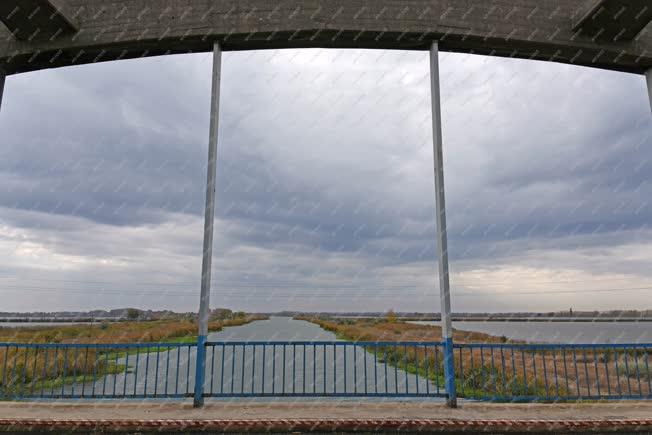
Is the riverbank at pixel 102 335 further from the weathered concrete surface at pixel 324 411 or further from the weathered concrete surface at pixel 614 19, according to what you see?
the weathered concrete surface at pixel 614 19

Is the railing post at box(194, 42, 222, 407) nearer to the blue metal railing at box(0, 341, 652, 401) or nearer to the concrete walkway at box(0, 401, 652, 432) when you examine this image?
the blue metal railing at box(0, 341, 652, 401)

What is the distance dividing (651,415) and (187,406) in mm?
4557

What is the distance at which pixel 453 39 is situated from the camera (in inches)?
213

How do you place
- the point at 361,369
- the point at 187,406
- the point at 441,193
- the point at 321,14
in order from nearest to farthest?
1. the point at 187,406
2. the point at 441,193
3. the point at 321,14
4. the point at 361,369

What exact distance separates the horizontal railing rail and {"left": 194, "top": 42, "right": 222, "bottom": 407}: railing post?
0.41 ft

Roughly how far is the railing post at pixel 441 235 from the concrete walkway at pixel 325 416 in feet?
1.17

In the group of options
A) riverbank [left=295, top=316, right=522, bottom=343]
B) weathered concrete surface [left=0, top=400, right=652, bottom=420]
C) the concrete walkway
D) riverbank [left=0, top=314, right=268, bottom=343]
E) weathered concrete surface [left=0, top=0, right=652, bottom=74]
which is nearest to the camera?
the concrete walkway

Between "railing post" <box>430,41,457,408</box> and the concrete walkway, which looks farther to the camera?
"railing post" <box>430,41,457,408</box>

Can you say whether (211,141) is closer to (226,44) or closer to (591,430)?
(226,44)

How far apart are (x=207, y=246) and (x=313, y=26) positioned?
2895mm

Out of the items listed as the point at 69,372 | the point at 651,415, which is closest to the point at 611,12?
the point at 651,415

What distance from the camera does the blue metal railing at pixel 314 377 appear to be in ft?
14.7

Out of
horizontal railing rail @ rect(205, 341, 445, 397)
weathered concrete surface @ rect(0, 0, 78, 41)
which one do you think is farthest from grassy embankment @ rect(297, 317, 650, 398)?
weathered concrete surface @ rect(0, 0, 78, 41)

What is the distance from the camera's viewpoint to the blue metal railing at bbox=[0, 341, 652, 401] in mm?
4492
